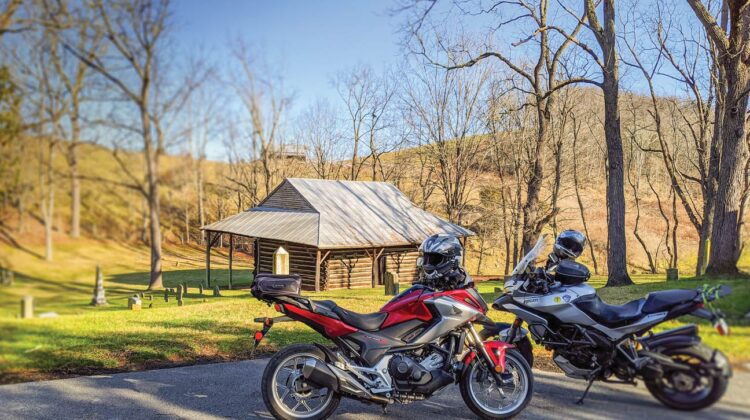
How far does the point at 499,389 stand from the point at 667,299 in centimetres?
145

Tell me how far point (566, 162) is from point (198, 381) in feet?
96.6

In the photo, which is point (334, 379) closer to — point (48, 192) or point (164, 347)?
point (48, 192)

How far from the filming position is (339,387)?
392 cm

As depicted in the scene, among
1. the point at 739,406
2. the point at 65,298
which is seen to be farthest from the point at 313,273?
the point at 65,298

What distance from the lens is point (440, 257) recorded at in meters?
4.48

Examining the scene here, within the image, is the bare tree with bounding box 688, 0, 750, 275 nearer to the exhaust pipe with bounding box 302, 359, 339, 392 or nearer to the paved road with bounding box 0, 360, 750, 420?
the paved road with bounding box 0, 360, 750, 420

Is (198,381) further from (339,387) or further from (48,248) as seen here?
(48,248)

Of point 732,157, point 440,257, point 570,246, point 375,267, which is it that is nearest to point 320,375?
point 440,257

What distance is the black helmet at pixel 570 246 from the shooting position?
4.98 m

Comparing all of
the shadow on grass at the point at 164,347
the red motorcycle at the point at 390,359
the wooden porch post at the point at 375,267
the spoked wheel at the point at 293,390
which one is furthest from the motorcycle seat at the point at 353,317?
the wooden porch post at the point at 375,267

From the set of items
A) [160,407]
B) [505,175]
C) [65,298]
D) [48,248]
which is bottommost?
[160,407]

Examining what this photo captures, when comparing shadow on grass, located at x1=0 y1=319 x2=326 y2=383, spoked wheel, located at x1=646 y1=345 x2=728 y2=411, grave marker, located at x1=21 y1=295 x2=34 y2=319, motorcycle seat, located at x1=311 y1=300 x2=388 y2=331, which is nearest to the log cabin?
shadow on grass, located at x1=0 y1=319 x2=326 y2=383

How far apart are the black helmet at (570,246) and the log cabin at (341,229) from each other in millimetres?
7469

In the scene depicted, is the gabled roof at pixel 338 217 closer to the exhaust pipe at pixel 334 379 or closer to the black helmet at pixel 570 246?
the exhaust pipe at pixel 334 379
